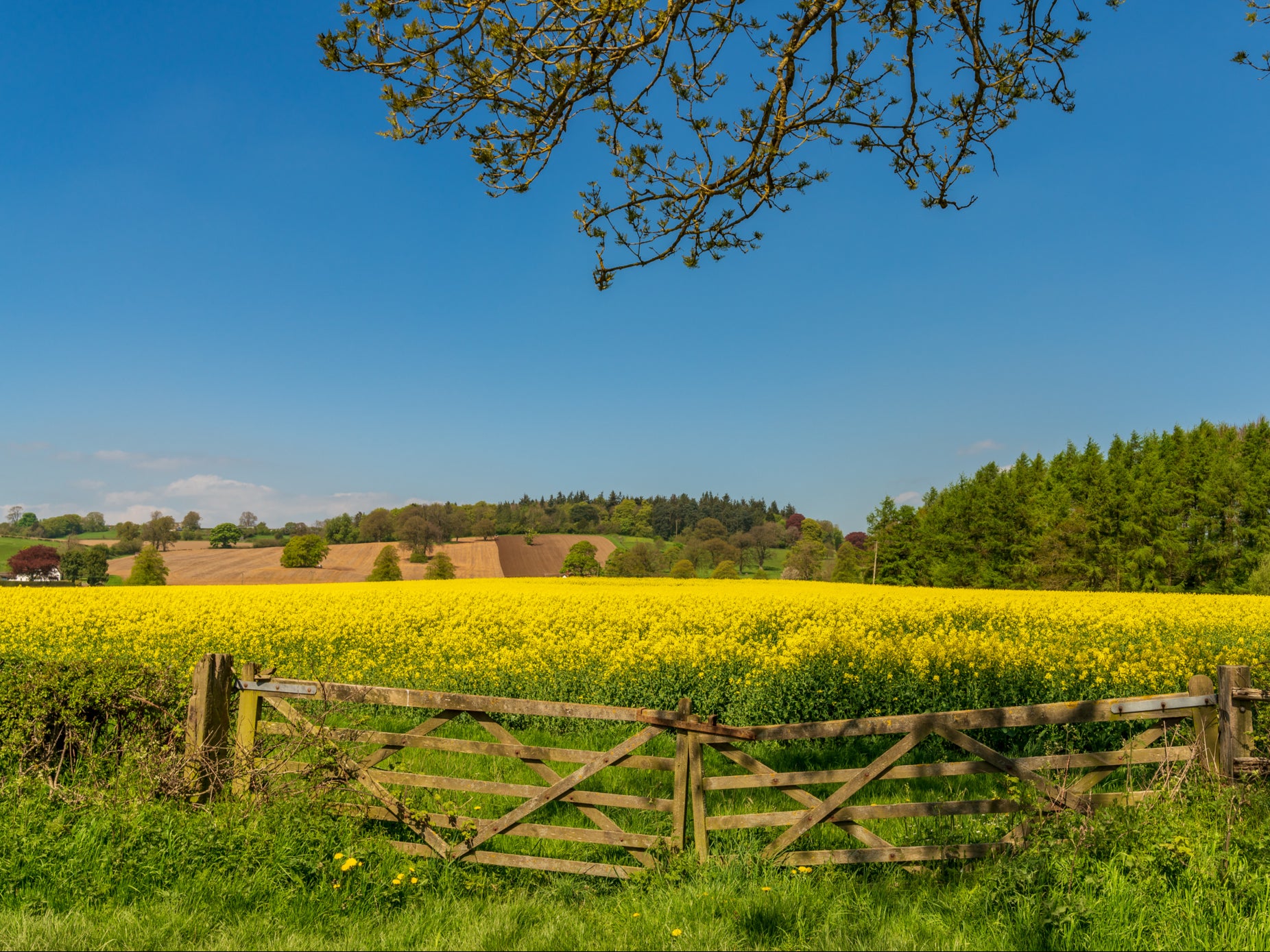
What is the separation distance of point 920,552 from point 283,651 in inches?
2342

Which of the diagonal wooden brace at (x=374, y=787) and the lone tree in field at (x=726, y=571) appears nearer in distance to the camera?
the diagonal wooden brace at (x=374, y=787)

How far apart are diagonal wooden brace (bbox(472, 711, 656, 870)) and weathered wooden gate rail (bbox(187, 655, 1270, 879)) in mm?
15

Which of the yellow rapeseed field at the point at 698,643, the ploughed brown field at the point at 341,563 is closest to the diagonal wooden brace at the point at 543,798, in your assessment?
the yellow rapeseed field at the point at 698,643

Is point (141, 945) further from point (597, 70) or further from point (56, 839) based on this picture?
point (597, 70)

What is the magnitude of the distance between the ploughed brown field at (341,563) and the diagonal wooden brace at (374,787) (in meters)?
46.8

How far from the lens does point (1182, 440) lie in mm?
52750

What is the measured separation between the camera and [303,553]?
6297 centimetres

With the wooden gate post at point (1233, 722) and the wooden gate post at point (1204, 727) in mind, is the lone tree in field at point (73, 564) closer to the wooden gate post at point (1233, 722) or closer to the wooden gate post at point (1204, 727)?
the wooden gate post at point (1204, 727)

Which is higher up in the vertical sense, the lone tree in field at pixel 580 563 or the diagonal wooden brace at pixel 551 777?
the diagonal wooden brace at pixel 551 777

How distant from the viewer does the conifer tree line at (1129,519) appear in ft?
157

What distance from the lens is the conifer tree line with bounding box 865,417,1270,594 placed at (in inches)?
1887

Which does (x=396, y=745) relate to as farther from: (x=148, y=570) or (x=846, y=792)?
(x=148, y=570)

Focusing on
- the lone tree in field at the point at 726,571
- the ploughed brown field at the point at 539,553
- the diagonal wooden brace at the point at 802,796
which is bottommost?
the lone tree in field at the point at 726,571

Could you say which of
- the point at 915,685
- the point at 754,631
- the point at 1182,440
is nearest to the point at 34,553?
the point at 754,631
